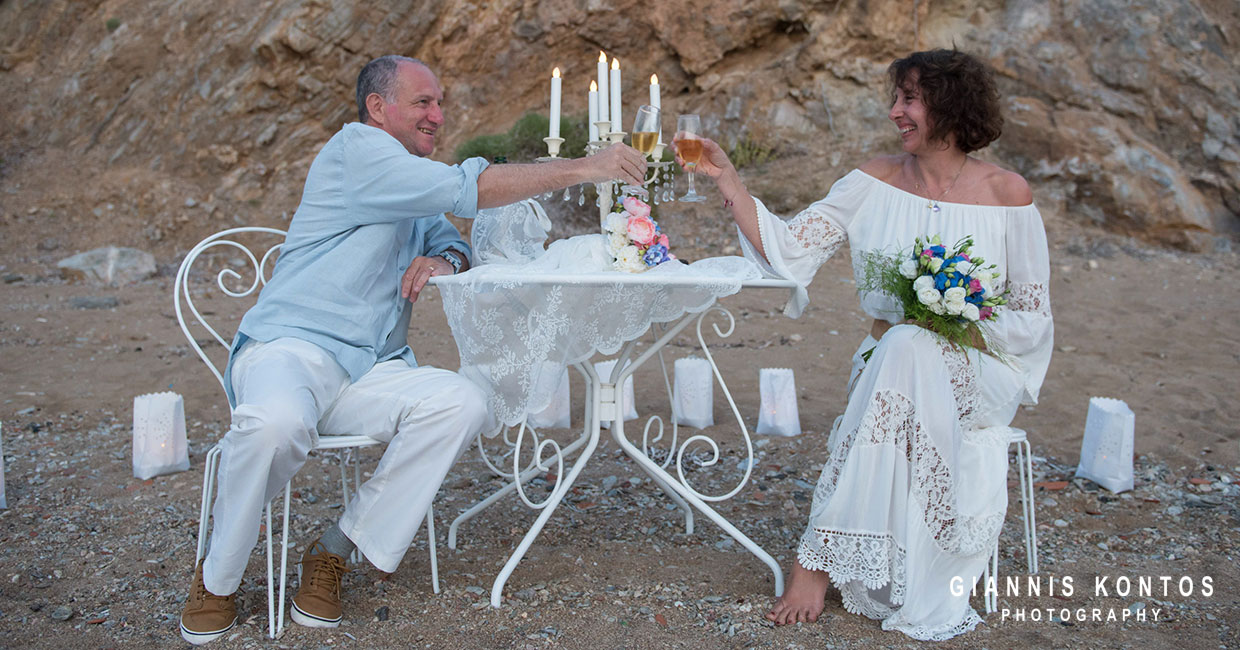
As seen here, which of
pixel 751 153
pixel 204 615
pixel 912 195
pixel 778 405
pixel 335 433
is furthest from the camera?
pixel 751 153

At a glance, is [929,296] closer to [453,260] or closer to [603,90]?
[603,90]

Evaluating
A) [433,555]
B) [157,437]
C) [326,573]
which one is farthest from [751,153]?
[326,573]

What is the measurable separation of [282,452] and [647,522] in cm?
163

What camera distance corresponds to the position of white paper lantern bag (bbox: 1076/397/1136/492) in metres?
4.17

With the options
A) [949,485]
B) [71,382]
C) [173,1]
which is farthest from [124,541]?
[173,1]

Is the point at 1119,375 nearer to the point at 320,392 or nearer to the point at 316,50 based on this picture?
the point at 320,392

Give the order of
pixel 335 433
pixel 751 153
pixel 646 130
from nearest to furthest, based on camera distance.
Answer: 1. pixel 646 130
2. pixel 335 433
3. pixel 751 153

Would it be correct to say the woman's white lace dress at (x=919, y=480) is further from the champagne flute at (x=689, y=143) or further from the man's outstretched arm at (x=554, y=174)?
the man's outstretched arm at (x=554, y=174)

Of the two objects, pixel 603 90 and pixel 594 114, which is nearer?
pixel 603 90

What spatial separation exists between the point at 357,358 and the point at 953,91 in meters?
2.20

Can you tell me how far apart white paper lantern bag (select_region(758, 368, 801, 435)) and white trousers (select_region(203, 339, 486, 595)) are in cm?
236

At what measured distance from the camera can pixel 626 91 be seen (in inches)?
458

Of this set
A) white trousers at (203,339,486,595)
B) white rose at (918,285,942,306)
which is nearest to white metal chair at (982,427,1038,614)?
white rose at (918,285,942,306)

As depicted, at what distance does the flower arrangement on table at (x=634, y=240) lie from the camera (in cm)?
296
